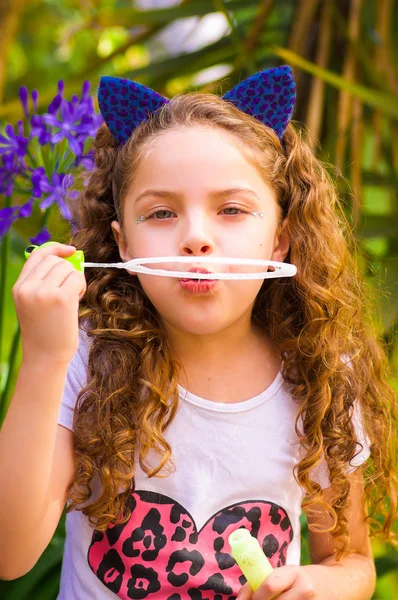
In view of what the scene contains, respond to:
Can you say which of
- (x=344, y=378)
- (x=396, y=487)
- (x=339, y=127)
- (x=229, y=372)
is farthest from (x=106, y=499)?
(x=339, y=127)

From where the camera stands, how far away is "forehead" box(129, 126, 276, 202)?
1033 mm

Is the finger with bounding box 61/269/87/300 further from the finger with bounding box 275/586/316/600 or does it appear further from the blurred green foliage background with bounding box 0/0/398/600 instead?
the blurred green foliage background with bounding box 0/0/398/600

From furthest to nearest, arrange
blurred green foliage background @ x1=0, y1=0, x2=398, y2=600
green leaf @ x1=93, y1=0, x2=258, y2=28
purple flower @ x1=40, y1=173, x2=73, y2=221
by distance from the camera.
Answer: green leaf @ x1=93, y1=0, x2=258, y2=28
blurred green foliage background @ x1=0, y1=0, x2=398, y2=600
purple flower @ x1=40, y1=173, x2=73, y2=221

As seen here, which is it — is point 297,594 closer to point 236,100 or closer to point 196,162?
point 196,162

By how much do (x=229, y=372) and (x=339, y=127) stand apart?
46.9 inches

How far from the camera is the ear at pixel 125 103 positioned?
1153 mm

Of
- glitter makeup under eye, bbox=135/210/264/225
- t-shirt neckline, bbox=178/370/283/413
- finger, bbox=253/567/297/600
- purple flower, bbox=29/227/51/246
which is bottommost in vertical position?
finger, bbox=253/567/297/600

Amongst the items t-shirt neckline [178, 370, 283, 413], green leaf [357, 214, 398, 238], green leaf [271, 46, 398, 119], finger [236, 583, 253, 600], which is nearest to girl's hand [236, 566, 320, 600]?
finger [236, 583, 253, 600]

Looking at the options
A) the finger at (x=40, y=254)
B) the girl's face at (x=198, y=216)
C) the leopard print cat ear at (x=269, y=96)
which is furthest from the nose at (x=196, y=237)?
the leopard print cat ear at (x=269, y=96)

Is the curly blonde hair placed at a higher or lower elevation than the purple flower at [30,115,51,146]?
lower

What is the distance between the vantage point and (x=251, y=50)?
233 cm

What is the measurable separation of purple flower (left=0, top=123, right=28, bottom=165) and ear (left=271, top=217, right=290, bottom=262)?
1.53 ft

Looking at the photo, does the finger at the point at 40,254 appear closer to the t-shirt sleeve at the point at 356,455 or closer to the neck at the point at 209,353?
the neck at the point at 209,353

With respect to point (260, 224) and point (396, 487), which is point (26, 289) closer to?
point (260, 224)
